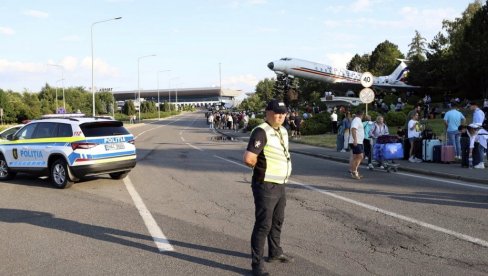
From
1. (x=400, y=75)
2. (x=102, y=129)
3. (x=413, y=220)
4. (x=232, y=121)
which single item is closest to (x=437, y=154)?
(x=413, y=220)

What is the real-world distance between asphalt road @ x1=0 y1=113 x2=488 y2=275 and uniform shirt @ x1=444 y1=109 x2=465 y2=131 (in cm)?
417

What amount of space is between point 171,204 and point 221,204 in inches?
38.0

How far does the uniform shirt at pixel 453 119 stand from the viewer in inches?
577

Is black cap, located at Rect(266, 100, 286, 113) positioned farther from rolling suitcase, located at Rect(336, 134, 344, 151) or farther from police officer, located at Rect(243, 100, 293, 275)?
rolling suitcase, located at Rect(336, 134, 344, 151)

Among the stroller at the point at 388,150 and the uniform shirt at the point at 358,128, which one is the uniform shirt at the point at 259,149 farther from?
the stroller at the point at 388,150

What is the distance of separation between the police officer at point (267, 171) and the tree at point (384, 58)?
85.8 metres

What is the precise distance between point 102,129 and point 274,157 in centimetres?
703

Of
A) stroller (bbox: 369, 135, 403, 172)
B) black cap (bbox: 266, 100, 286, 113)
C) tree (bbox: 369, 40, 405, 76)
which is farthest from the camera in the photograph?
tree (bbox: 369, 40, 405, 76)

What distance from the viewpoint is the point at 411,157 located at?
1497 cm

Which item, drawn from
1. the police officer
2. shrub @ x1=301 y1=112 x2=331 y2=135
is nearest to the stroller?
the police officer

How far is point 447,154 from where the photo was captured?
46.3 ft

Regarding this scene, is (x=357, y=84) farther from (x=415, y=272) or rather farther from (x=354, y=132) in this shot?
(x=415, y=272)

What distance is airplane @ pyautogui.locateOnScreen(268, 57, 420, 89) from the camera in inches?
1966

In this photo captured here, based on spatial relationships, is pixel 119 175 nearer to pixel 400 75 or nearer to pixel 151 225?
pixel 151 225
